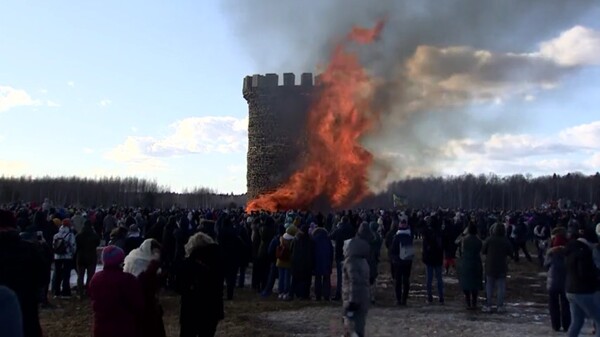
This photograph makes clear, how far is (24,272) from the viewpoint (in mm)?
6559

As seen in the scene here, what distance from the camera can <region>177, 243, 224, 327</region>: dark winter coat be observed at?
775 centimetres

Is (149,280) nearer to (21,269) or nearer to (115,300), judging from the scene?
(115,300)

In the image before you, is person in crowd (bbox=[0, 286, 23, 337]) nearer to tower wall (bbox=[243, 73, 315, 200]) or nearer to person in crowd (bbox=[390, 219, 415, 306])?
person in crowd (bbox=[390, 219, 415, 306])

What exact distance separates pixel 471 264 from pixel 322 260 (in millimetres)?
3180

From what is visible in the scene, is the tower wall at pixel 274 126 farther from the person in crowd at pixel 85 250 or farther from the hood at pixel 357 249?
the hood at pixel 357 249

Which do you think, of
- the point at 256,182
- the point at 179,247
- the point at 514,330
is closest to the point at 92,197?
the point at 256,182

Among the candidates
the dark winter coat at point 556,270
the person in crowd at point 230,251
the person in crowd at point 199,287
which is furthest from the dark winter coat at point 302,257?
the person in crowd at point 199,287

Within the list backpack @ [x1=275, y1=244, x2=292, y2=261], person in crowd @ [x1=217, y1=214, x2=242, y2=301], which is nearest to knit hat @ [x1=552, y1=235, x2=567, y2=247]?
backpack @ [x1=275, y1=244, x2=292, y2=261]

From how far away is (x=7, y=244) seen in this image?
21.4 feet

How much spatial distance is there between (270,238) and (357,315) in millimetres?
7531

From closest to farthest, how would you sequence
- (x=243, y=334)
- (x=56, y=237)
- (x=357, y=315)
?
(x=357, y=315) < (x=243, y=334) < (x=56, y=237)

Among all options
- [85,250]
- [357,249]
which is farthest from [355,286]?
[85,250]

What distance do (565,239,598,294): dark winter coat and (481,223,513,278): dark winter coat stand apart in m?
3.91

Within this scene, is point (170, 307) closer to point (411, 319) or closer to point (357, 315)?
point (411, 319)
